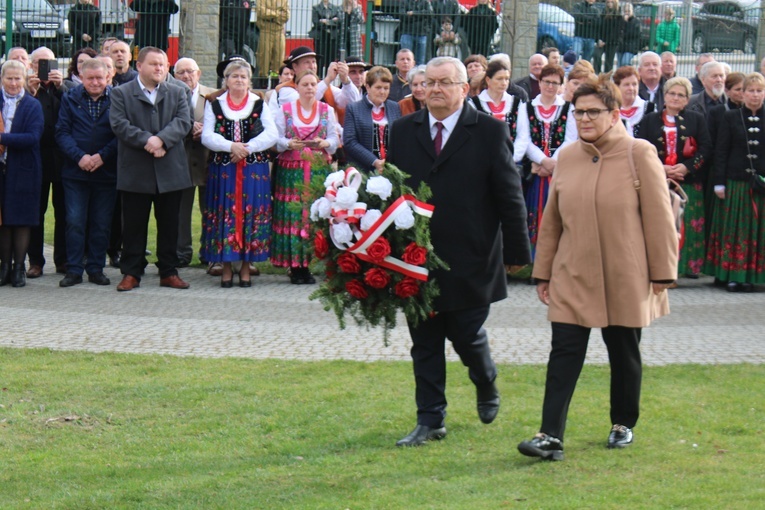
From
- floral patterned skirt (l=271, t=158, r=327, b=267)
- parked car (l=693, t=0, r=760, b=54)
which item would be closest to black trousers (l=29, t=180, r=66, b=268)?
floral patterned skirt (l=271, t=158, r=327, b=267)

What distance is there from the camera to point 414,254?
6.80 m

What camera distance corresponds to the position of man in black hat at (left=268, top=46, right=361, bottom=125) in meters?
13.8

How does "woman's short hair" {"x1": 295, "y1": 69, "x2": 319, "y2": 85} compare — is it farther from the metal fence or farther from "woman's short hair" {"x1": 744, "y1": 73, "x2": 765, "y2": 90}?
the metal fence

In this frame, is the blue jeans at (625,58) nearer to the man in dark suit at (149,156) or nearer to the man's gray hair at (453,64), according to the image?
the man in dark suit at (149,156)

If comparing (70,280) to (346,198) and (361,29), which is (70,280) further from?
(361,29)

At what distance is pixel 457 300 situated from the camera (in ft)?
23.6

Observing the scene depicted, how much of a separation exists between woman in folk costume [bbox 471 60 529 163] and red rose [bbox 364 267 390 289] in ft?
24.2

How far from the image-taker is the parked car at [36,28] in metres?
21.6

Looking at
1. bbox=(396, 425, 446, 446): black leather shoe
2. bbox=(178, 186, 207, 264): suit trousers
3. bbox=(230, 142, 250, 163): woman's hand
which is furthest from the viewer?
bbox=(178, 186, 207, 264): suit trousers

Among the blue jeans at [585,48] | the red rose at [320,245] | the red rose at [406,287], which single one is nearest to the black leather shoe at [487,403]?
the red rose at [406,287]

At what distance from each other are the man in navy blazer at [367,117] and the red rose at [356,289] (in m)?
6.56

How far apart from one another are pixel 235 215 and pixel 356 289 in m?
6.79

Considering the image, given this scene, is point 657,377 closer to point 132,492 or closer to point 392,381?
point 392,381

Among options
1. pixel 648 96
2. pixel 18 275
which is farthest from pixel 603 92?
pixel 648 96
